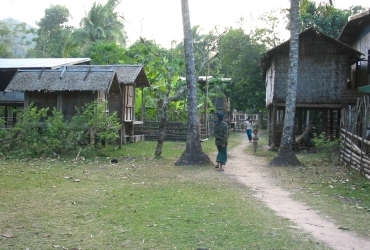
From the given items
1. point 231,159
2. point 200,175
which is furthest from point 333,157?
point 200,175

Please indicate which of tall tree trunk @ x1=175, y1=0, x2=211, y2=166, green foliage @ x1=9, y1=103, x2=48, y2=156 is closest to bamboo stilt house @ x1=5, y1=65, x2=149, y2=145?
green foliage @ x1=9, y1=103, x2=48, y2=156

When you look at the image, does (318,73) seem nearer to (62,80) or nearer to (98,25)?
(62,80)

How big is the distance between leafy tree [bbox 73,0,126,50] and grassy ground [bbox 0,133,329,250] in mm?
32333

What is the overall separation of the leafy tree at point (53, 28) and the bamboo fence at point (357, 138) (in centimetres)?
3939

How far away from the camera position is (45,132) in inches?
602

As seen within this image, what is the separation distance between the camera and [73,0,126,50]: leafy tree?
139ft

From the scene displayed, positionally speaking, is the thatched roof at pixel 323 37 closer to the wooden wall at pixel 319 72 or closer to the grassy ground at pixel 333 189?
the wooden wall at pixel 319 72

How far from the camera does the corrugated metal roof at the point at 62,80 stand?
1666 cm

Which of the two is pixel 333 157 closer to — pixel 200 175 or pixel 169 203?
pixel 200 175

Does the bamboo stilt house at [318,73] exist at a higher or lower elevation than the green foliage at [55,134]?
higher

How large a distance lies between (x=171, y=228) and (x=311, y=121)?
25.4 metres

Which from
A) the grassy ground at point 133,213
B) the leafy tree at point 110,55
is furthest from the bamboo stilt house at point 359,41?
the leafy tree at point 110,55

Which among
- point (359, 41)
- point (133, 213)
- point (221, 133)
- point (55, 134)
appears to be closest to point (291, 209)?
point (133, 213)

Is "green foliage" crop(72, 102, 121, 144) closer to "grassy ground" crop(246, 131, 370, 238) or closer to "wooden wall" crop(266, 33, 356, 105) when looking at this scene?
"grassy ground" crop(246, 131, 370, 238)
